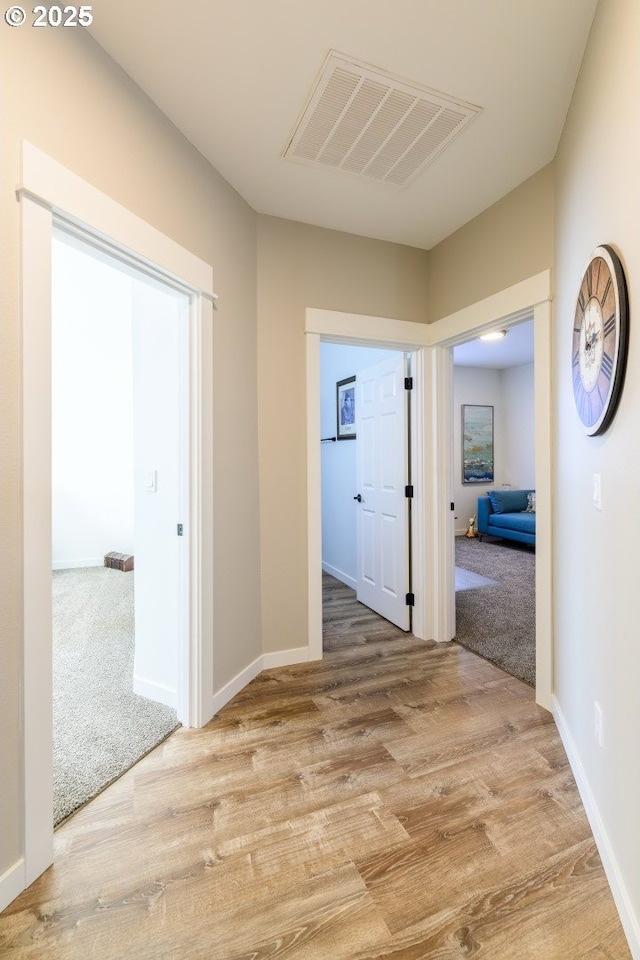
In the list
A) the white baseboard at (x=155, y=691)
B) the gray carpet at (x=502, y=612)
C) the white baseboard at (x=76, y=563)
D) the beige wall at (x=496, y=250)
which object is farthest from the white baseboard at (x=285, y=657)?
the white baseboard at (x=76, y=563)

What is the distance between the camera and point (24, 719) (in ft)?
4.17

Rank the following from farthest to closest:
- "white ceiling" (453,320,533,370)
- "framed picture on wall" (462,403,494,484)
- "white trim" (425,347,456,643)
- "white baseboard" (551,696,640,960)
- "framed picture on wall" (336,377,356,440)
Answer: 1. "framed picture on wall" (462,403,494,484)
2. "white ceiling" (453,320,533,370)
3. "framed picture on wall" (336,377,356,440)
4. "white trim" (425,347,456,643)
5. "white baseboard" (551,696,640,960)

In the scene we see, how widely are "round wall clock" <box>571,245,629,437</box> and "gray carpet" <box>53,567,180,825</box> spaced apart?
2.18m

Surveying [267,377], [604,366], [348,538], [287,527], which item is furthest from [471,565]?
[604,366]

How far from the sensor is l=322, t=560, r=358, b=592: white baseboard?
4345 millimetres

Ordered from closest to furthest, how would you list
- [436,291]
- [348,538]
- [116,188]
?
[116,188] → [436,291] → [348,538]

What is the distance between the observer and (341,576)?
4613 mm

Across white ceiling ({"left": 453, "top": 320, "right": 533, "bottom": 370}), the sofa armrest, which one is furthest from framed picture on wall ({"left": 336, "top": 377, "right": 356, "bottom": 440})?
the sofa armrest

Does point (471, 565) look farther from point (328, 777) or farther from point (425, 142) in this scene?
point (425, 142)

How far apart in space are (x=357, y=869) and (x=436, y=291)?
301 centimetres

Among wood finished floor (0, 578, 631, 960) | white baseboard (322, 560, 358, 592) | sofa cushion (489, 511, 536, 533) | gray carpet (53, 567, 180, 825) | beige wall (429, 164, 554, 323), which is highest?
beige wall (429, 164, 554, 323)

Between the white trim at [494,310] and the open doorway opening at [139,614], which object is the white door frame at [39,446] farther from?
the white trim at [494,310]

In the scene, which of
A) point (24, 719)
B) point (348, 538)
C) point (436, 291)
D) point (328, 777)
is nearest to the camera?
point (24, 719)

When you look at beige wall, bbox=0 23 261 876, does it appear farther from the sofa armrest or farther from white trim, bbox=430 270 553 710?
the sofa armrest
